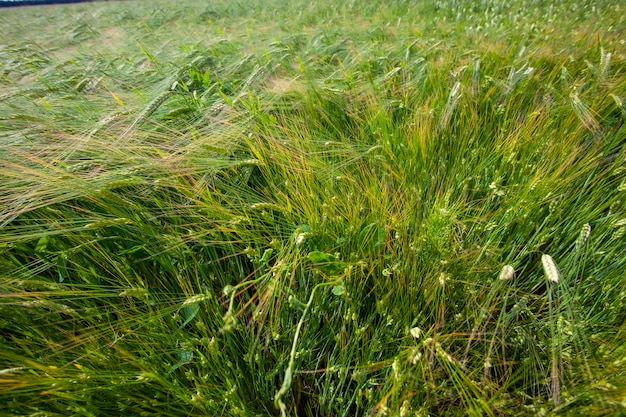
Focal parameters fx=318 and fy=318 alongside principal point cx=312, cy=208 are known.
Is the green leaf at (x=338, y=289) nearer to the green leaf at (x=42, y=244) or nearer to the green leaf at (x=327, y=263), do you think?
the green leaf at (x=327, y=263)

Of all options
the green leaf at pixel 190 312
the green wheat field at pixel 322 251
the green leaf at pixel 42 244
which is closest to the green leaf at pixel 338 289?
the green wheat field at pixel 322 251

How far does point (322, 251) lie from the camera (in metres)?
0.91

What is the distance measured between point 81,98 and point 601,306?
203 centimetres

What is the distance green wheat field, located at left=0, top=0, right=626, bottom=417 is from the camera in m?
0.68

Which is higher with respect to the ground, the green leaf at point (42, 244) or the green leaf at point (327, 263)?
the green leaf at point (42, 244)

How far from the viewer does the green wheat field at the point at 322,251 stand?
26.9 inches

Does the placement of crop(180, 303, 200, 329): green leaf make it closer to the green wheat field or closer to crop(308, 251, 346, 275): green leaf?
the green wheat field

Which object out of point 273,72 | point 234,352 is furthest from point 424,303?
point 273,72

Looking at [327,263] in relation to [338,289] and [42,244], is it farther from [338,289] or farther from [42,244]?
[42,244]

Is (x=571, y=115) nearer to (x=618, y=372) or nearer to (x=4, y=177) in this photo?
(x=618, y=372)

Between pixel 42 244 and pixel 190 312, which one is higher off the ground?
pixel 42 244

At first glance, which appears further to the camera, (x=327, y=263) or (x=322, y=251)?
(x=322, y=251)

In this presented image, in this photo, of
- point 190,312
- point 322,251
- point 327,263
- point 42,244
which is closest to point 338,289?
point 327,263

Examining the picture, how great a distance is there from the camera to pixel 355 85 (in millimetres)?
1539
